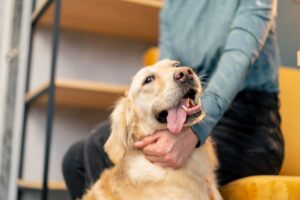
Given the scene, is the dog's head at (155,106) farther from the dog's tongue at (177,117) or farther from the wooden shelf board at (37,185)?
the wooden shelf board at (37,185)

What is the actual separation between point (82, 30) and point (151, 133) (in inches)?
56.6

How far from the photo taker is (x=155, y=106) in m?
1.18

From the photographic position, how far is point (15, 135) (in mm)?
2535

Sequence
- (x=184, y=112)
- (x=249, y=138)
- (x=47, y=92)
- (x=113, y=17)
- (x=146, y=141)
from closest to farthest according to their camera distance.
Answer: (x=184, y=112)
(x=146, y=141)
(x=249, y=138)
(x=47, y=92)
(x=113, y=17)

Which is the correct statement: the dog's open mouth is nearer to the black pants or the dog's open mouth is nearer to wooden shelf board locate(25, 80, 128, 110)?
the black pants

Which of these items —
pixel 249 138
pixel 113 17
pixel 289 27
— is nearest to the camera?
pixel 289 27

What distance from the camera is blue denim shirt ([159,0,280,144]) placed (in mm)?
1220

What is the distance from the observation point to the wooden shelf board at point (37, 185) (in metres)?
2.17

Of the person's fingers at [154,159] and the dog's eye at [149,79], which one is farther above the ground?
the dog's eye at [149,79]

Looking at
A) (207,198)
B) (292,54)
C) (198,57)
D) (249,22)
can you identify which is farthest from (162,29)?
(292,54)

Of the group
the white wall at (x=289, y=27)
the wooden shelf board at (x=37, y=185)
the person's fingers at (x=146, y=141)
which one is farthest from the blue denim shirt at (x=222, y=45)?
the wooden shelf board at (x=37, y=185)

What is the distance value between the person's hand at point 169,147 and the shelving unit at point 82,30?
93cm

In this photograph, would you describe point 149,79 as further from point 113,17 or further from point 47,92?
point 113,17

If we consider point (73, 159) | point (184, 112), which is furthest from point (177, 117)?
point (73, 159)
